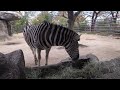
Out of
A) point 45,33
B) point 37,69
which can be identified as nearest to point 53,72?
point 37,69

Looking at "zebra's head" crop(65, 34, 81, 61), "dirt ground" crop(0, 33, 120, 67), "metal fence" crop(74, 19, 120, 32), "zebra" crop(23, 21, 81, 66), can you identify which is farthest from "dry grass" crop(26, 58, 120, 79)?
"metal fence" crop(74, 19, 120, 32)

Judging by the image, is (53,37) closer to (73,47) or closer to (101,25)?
(73,47)

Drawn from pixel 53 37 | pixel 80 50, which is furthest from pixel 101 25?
pixel 53 37

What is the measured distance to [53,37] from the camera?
5051mm

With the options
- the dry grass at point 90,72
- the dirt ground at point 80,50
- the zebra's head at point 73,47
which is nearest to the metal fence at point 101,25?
the dirt ground at point 80,50

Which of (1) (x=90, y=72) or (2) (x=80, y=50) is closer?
(1) (x=90, y=72)

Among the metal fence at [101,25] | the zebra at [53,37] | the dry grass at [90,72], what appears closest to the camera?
the dry grass at [90,72]

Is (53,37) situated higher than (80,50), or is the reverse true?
(53,37)

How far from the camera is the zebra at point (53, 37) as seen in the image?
478cm

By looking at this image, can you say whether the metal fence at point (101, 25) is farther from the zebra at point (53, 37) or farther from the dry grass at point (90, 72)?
the dry grass at point (90, 72)

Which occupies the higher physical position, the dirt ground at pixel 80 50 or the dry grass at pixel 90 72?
the dry grass at pixel 90 72

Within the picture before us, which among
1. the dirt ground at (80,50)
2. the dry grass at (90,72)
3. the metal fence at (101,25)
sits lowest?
the dirt ground at (80,50)

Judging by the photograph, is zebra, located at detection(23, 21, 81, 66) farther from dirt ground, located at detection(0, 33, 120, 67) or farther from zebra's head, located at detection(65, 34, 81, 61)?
dirt ground, located at detection(0, 33, 120, 67)

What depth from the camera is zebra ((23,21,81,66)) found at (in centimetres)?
478
